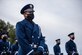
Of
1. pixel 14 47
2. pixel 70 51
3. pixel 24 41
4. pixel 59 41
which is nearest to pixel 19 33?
pixel 24 41

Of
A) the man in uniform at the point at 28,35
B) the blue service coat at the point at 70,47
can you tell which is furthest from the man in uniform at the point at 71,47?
the man in uniform at the point at 28,35

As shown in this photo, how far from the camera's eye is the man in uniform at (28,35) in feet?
24.0

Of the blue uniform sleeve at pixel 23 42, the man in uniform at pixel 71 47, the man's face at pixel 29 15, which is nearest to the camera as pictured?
the blue uniform sleeve at pixel 23 42

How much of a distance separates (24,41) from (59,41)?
16743mm

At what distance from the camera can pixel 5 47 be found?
50.6 feet

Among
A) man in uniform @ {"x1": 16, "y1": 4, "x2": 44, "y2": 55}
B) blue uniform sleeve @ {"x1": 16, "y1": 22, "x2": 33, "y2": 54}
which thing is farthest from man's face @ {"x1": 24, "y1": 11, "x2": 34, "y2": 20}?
blue uniform sleeve @ {"x1": 16, "y1": 22, "x2": 33, "y2": 54}

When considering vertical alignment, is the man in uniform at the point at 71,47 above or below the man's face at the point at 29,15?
below

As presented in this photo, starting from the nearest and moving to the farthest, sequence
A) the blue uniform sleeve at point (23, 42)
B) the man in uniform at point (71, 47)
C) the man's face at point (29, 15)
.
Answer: the blue uniform sleeve at point (23, 42)
the man's face at point (29, 15)
the man in uniform at point (71, 47)

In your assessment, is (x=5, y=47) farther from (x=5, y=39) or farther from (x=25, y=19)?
(x=25, y=19)

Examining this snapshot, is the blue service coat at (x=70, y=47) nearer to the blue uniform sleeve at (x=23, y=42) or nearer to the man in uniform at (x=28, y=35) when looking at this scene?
the man in uniform at (x=28, y=35)

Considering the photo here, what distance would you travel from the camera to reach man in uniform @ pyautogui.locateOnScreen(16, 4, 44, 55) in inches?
288

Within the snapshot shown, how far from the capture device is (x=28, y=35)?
7.47 metres

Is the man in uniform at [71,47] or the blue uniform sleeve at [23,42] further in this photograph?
the man in uniform at [71,47]

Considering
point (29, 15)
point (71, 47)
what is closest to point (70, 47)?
point (71, 47)
